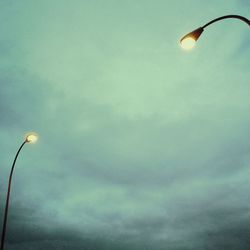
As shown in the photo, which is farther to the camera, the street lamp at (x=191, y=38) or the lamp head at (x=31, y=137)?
the lamp head at (x=31, y=137)

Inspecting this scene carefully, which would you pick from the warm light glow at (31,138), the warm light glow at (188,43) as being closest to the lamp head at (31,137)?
the warm light glow at (31,138)

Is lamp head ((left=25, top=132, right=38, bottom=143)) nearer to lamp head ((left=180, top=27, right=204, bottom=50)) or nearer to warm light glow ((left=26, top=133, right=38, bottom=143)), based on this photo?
warm light glow ((left=26, top=133, right=38, bottom=143))

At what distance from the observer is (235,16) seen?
9531 millimetres

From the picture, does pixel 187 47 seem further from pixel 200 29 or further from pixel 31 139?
pixel 31 139

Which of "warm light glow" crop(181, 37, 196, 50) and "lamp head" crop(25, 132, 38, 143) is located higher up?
"lamp head" crop(25, 132, 38, 143)

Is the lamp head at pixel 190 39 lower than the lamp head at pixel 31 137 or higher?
lower

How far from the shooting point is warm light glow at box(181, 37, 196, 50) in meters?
9.55

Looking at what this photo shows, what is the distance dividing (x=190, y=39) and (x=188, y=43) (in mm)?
120

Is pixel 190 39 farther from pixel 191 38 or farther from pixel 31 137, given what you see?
pixel 31 137

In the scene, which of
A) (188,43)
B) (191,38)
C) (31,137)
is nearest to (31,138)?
(31,137)

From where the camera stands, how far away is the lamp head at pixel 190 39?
9.54 metres

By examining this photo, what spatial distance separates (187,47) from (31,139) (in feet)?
43.1

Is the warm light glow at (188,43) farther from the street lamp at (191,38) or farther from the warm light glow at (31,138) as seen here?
the warm light glow at (31,138)

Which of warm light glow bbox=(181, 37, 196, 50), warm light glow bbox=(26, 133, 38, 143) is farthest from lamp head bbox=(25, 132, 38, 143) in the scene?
warm light glow bbox=(181, 37, 196, 50)
